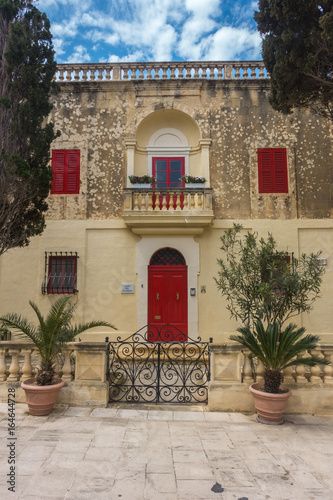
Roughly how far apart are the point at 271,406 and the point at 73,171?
32.5 ft

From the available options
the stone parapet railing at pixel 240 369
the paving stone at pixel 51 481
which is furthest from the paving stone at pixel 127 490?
the stone parapet railing at pixel 240 369

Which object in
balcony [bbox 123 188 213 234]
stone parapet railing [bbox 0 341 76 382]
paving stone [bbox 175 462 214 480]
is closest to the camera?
paving stone [bbox 175 462 214 480]

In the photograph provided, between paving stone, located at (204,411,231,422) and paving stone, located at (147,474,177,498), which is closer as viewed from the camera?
paving stone, located at (147,474,177,498)

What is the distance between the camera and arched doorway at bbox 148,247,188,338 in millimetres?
11492

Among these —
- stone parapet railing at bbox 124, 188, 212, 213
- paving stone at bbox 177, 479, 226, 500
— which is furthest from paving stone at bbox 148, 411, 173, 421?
stone parapet railing at bbox 124, 188, 212, 213

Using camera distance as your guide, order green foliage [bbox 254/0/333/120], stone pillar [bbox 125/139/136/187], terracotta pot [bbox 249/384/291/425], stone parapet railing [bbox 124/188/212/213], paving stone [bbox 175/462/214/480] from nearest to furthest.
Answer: paving stone [bbox 175/462/214/480]
terracotta pot [bbox 249/384/291/425]
green foliage [bbox 254/0/333/120]
stone parapet railing [bbox 124/188/212/213]
stone pillar [bbox 125/139/136/187]

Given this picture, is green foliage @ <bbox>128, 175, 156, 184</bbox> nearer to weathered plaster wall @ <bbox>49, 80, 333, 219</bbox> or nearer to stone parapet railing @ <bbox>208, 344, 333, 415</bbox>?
weathered plaster wall @ <bbox>49, 80, 333, 219</bbox>

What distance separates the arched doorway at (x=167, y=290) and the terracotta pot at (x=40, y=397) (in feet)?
19.8

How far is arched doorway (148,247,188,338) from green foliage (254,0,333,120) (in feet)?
19.9

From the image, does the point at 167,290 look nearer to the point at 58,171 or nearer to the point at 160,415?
the point at 58,171

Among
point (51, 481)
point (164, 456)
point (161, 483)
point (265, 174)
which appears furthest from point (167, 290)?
→ point (51, 481)

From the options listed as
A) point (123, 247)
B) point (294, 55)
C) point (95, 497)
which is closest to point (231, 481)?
point (95, 497)

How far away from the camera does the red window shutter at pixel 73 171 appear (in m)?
12.0

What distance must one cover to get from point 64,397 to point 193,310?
611 centimetres
